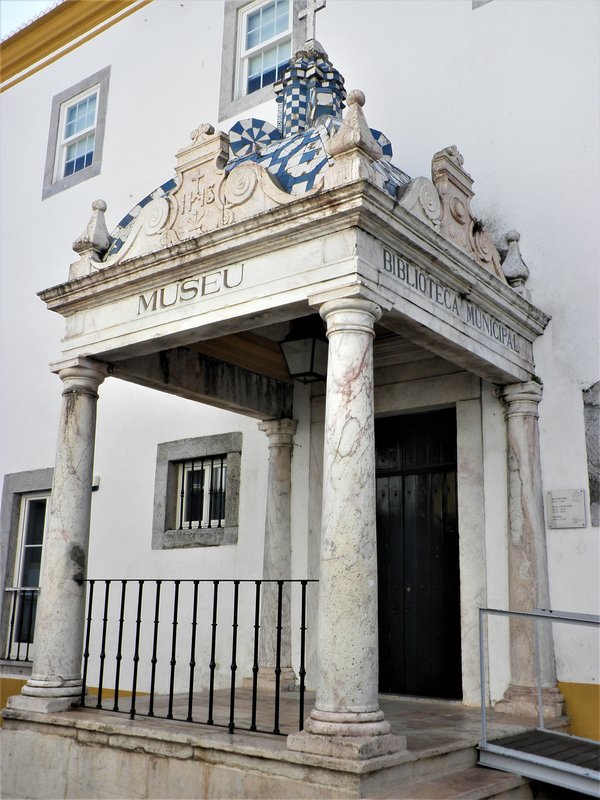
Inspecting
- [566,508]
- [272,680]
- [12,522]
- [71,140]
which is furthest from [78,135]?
[566,508]

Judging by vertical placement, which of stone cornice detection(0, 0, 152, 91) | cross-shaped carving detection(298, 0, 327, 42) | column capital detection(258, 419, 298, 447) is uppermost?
stone cornice detection(0, 0, 152, 91)

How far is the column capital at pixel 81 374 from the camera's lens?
5.43m

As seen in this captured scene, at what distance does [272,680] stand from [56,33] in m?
8.42

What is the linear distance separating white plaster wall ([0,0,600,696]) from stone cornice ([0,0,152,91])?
0.15 meters

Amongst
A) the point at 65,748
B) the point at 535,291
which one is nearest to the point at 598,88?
the point at 535,291

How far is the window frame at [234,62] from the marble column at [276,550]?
3.38 meters

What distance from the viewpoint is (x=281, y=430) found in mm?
6820

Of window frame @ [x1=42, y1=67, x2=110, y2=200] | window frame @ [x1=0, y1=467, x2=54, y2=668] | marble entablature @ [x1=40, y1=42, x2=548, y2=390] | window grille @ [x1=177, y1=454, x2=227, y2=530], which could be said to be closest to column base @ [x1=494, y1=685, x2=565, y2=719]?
marble entablature @ [x1=40, y1=42, x2=548, y2=390]

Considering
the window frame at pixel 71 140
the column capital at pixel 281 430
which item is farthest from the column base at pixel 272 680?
the window frame at pixel 71 140

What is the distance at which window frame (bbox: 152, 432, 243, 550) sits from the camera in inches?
287

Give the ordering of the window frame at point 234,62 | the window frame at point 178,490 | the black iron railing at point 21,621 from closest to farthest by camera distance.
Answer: the window frame at point 178,490 → the window frame at point 234,62 → the black iron railing at point 21,621

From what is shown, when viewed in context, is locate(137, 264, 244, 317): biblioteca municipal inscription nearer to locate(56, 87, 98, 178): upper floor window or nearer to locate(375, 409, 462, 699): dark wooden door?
locate(375, 409, 462, 699): dark wooden door

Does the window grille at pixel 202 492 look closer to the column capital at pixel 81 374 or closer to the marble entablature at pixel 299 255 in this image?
the column capital at pixel 81 374

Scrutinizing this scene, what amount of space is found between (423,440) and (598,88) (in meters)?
2.85
